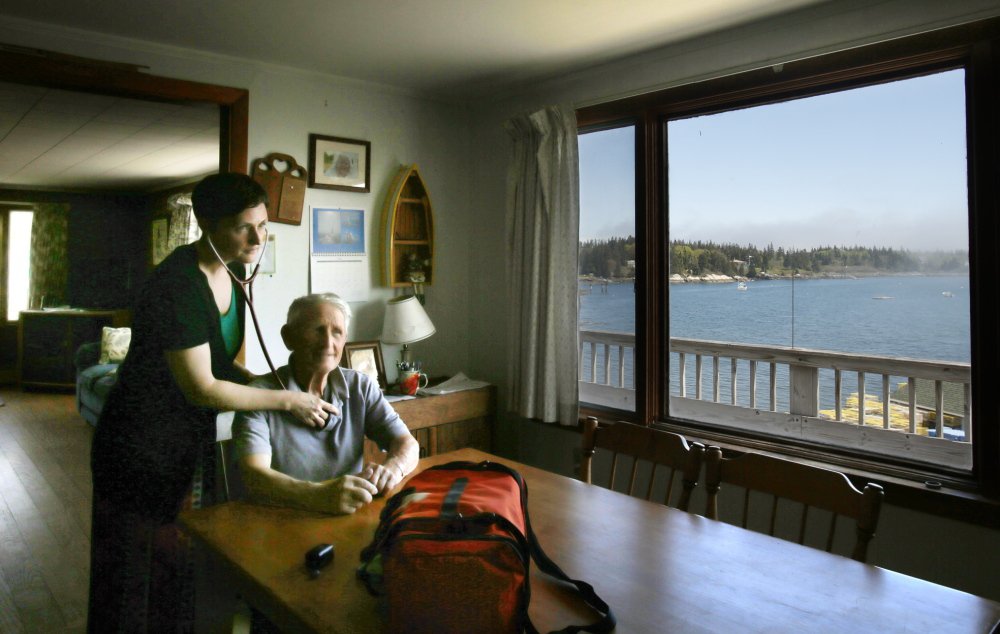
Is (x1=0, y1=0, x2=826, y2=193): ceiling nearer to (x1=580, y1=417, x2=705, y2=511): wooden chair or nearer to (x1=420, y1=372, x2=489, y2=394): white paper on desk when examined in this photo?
(x1=580, y1=417, x2=705, y2=511): wooden chair

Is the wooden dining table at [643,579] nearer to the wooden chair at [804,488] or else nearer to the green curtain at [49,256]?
the wooden chair at [804,488]

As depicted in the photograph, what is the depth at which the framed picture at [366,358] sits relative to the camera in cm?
310

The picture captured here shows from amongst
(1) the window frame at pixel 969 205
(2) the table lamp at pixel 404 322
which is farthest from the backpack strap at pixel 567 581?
(2) the table lamp at pixel 404 322

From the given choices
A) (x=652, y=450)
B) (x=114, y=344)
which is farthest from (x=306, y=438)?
(x=652, y=450)

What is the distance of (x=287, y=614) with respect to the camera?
1.16 meters

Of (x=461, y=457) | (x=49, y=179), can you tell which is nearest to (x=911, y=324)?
(x=461, y=457)

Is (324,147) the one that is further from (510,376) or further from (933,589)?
(933,589)

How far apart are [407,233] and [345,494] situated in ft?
7.21

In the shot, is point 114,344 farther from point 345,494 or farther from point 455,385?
point 455,385

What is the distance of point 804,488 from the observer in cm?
168

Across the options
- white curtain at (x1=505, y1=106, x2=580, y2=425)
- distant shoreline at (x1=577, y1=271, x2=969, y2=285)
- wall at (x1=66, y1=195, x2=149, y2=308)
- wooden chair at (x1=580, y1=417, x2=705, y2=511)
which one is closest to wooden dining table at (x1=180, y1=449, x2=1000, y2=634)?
wooden chair at (x1=580, y1=417, x2=705, y2=511)

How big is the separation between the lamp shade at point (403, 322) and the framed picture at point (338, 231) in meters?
0.35

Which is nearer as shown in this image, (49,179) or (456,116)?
(49,179)

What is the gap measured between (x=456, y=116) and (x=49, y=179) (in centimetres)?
265
